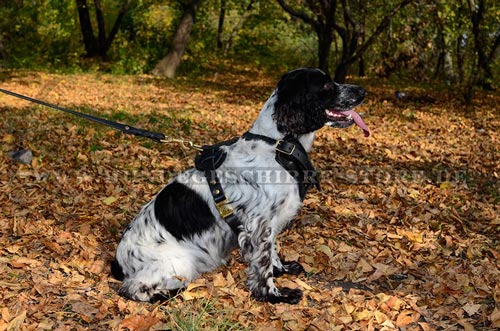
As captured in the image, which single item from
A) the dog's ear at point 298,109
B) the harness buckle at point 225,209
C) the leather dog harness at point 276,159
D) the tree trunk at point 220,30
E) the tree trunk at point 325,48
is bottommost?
the harness buckle at point 225,209

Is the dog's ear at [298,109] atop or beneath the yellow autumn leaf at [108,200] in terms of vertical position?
atop

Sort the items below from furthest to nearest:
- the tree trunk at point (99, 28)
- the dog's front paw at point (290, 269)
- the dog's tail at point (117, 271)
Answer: the tree trunk at point (99, 28), the dog's front paw at point (290, 269), the dog's tail at point (117, 271)

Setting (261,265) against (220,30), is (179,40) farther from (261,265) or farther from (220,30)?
(261,265)

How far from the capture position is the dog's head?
4441 mm

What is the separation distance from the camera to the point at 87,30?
82.9ft

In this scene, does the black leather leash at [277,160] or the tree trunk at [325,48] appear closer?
the black leather leash at [277,160]

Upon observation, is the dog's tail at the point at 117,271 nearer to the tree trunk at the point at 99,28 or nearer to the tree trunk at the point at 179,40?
the tree trunk at the point at 179,40

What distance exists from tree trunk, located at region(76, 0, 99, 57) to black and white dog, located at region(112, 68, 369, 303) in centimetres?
2270

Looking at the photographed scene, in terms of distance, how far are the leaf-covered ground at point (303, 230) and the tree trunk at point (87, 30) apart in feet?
41.9

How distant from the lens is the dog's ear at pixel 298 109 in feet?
14.5

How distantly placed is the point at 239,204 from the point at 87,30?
23.4 metres

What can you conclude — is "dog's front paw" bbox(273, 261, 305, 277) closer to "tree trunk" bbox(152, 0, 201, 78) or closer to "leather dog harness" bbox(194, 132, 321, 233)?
"leather dog harness" bbox(194, 132, 321, 233)

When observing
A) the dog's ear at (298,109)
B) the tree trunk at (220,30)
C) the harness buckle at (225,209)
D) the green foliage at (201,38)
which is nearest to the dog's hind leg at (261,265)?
the harness buckle at (225,209)

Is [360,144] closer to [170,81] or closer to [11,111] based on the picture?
[11,111]
